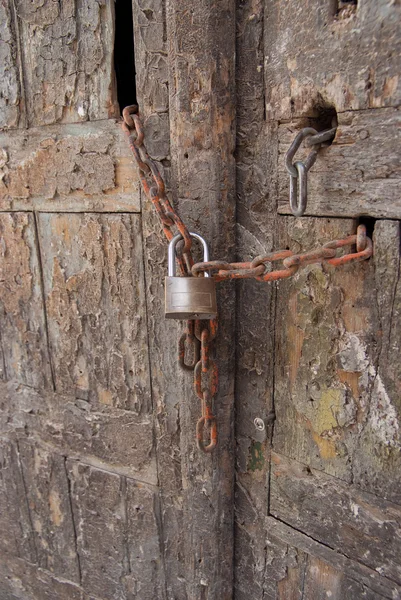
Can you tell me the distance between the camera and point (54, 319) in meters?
1.51

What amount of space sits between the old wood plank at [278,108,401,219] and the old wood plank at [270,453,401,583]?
26.4 inches

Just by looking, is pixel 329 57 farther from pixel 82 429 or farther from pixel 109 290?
Answer: pixel 82 429

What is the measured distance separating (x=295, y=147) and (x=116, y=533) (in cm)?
139

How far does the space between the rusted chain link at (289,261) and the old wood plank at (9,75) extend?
2.74 feet

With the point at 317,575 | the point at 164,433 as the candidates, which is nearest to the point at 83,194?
the point at 164,433

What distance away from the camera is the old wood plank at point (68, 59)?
1.20 meters

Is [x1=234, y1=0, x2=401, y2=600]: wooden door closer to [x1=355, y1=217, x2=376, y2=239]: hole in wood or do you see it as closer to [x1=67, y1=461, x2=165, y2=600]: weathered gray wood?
[x1=355, y1=217, x2=376, y2=239]: hole in wood

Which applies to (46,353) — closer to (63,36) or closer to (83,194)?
(83,194)

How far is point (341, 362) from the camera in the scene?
3.53 ft

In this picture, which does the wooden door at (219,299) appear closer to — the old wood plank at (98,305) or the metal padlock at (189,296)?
the old wood plank at (98,305)

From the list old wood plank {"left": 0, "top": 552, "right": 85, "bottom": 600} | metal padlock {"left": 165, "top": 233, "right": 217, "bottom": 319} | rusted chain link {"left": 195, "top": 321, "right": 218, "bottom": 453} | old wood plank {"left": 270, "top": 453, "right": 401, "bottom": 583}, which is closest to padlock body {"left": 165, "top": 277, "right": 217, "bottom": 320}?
metal padlock {"left": 165, "top": 233, "right": 217, "bottom": 319}

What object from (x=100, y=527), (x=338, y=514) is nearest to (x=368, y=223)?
(x=338, y=514)

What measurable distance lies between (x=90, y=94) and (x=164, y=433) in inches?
38.7

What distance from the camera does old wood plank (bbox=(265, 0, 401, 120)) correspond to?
0.88 meters
